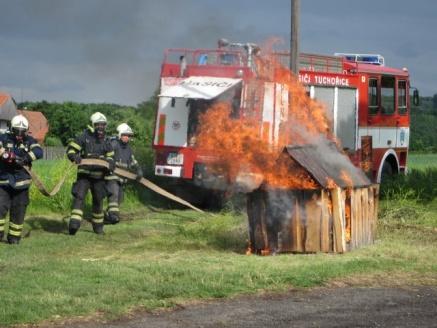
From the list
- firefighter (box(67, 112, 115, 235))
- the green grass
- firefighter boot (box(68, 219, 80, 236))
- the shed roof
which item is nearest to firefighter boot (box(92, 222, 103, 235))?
firefighter (box(67, 112, 115, 235))

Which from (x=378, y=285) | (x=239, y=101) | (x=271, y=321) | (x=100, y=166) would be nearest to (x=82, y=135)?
(x=100, y=166)

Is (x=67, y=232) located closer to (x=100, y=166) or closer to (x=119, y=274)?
(x=100, y=166)

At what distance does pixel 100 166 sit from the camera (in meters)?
12.7

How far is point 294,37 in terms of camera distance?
56.5 ft

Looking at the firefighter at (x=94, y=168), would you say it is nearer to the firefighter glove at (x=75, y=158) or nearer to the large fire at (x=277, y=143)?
the firefighter glove at (x=75, y=158)

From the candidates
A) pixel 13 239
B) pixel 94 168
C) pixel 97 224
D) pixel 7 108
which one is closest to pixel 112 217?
pixel 97 224

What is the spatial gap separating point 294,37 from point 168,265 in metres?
8.97

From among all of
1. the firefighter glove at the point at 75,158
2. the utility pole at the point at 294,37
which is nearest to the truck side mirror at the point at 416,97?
the utility pole at the point at 294,37

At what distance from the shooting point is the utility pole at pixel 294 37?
55.1 ft

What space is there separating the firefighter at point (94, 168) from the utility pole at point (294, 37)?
5.26 meters

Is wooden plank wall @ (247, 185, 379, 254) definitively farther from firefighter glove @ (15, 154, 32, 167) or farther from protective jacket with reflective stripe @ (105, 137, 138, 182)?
protective jacket with reflective stripe @ (105, 137, 138, 182)

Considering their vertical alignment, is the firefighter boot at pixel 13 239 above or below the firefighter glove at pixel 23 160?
below

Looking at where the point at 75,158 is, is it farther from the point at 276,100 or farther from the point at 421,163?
the point at 421,163

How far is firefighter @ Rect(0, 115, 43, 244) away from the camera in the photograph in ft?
37.2
